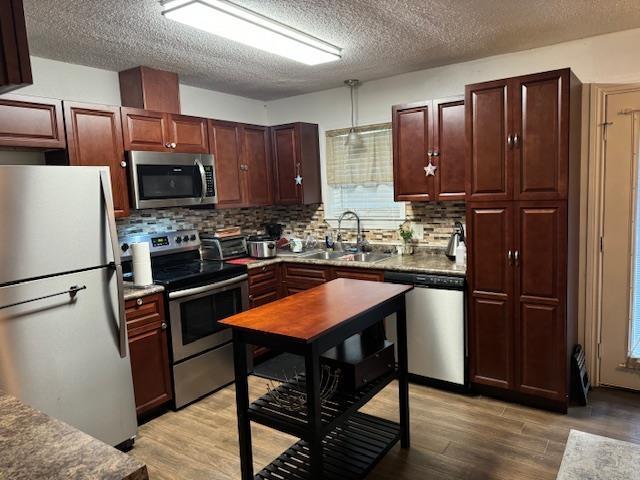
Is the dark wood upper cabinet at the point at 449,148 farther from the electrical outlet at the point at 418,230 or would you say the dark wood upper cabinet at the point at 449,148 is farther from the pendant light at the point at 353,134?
the pendant light at the point at 353,134

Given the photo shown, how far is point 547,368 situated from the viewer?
9.48 feet

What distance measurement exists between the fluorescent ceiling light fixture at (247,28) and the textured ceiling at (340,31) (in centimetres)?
5

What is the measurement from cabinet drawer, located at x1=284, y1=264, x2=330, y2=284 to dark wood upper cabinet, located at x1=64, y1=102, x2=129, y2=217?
147 cm

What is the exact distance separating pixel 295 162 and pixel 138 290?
78.9 inches

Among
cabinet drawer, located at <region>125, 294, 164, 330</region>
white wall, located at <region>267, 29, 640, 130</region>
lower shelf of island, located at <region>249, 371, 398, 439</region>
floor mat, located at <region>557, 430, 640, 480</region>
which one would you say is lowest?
floor mat, located at <region>557, 430, 640, 480</region>

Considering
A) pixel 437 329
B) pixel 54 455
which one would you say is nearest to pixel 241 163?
pixel 437 329

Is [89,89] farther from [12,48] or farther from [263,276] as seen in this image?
[12,48]

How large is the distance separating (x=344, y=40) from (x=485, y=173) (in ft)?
4.23

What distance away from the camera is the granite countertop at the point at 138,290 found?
2.84m

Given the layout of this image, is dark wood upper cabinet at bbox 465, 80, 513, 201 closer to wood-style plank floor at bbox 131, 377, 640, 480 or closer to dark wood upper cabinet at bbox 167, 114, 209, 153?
wood-style plank floor at bbox 131, 377, 640, 480

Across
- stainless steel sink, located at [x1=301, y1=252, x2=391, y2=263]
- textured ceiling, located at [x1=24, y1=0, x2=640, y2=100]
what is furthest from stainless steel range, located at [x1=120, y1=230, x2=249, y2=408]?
textured ceiling, located at [x1=24, y1=0, x2=640, y2=100]

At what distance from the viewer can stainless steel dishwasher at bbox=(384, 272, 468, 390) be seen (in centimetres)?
314

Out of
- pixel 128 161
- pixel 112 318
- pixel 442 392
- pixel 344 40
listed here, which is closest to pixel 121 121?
pixel 128 161

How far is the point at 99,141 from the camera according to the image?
3.03m
